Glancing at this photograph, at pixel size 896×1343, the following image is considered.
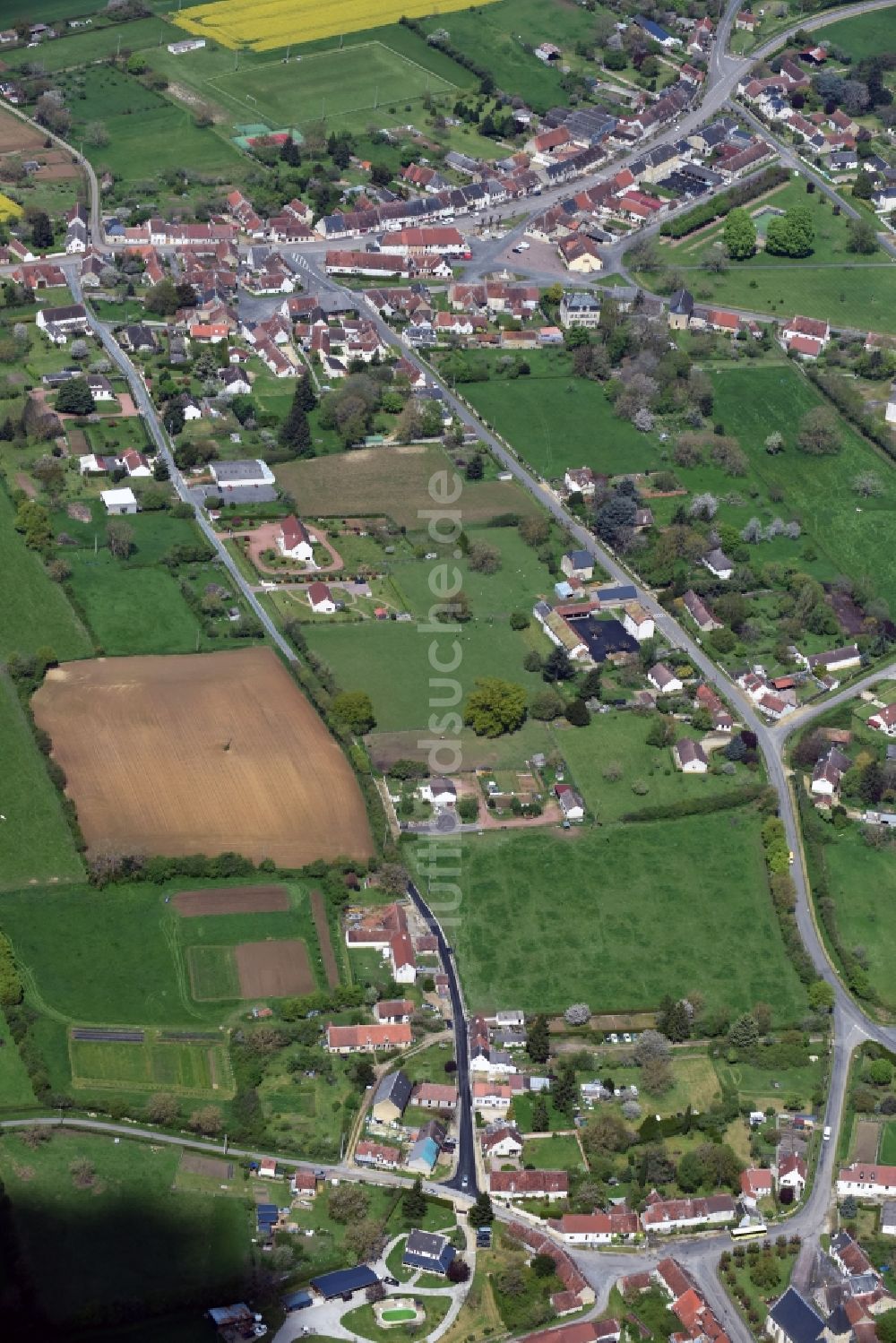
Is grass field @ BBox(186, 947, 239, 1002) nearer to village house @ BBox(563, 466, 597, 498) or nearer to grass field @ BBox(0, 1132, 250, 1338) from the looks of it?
grass field @ BBox(0, 1132, 250, 1338)

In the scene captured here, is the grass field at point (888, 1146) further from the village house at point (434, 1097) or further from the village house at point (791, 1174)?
the village house at point (434, 1097)

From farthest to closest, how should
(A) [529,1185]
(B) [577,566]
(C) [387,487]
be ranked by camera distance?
(C) [387,487]
(B) [577,566]
(A) [529,1185]

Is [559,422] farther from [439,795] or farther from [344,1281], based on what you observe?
[344,1281]

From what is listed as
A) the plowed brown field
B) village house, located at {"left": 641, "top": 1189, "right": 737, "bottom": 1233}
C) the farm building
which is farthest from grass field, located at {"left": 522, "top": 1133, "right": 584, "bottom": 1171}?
the plowed brown field

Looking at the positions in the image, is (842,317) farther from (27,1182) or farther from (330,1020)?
(27,1182)

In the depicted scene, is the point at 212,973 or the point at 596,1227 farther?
the point at 212,973

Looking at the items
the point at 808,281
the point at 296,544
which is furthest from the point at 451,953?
the point at 808,281

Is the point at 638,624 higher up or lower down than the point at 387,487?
higher up
